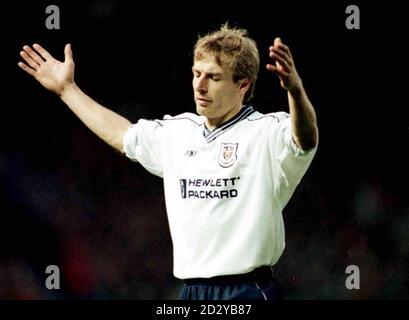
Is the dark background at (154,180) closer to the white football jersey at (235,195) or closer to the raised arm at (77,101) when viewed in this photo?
the raised arm at (77,101)

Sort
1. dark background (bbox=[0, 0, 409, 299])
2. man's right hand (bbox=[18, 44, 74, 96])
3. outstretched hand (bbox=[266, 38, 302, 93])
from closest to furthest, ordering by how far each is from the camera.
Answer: outstretched hand (bbox=[266, 38, 302, 93])
man's right hand (bbox=[18, 44, 74, 96])
dark background (bbox=[0, 0, 409, 299])

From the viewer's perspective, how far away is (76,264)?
300 inches

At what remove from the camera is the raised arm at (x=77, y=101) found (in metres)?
4.84

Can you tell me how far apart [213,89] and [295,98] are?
587mm

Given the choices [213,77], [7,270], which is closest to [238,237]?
[213,77]

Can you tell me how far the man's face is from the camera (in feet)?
14.7

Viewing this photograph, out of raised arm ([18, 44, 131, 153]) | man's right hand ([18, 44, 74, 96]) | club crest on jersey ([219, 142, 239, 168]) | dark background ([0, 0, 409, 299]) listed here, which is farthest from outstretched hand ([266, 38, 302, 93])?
dark background ([0, 0, 409, 299])

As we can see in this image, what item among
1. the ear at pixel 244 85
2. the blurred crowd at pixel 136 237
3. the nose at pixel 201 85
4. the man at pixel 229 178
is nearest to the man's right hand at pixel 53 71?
the man at pixel 229 178

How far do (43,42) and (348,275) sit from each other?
3.00 meters

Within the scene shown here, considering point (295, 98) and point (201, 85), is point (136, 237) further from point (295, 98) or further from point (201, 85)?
point (295, 98)

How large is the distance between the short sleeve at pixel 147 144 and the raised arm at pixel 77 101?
5 cm

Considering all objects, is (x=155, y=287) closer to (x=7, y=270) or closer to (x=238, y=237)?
(x=7, y=270)

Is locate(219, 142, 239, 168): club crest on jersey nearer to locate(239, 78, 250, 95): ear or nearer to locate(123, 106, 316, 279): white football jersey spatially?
locate(123, 106, 316, 279): white football jersey

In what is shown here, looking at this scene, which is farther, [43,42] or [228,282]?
[43,42]
